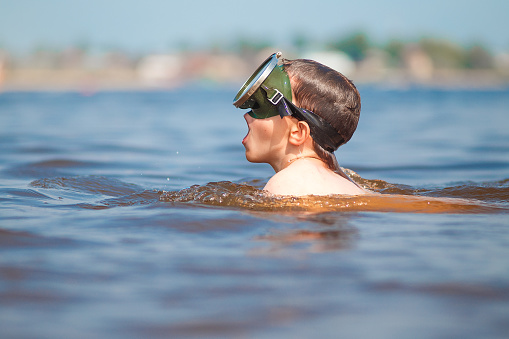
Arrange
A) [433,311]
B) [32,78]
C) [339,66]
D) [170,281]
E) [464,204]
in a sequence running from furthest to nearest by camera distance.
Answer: [339,66] < [32,78] < [464,204] < [170,281] < [433,311]

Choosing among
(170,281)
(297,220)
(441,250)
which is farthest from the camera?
(297,220)

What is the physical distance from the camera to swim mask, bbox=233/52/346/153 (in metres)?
4.15

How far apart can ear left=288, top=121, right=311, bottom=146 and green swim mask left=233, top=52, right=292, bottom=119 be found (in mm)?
153

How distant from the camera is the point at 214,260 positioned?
2742 millimetres

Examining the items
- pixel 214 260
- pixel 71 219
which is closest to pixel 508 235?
pixel 214 260

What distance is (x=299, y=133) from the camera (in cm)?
425

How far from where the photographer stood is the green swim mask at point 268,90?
13.6 feet

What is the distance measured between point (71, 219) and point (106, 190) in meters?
1.62

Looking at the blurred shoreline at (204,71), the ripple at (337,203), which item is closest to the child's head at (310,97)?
the ripple at (337,203)

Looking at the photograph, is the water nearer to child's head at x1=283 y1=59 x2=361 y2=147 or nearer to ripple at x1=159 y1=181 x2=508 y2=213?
ripple at x1=159 y1=181 x2=508 y2=213

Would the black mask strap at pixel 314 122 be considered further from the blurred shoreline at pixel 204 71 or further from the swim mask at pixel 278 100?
the blurred shoreline at pixel 204 71

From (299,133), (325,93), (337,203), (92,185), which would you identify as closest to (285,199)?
(337,203)

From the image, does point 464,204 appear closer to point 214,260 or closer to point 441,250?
point 441,250

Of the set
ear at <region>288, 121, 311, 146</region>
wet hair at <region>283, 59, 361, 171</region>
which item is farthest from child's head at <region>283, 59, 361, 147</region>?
ear at <region>288, 121, 311, 146</region>
